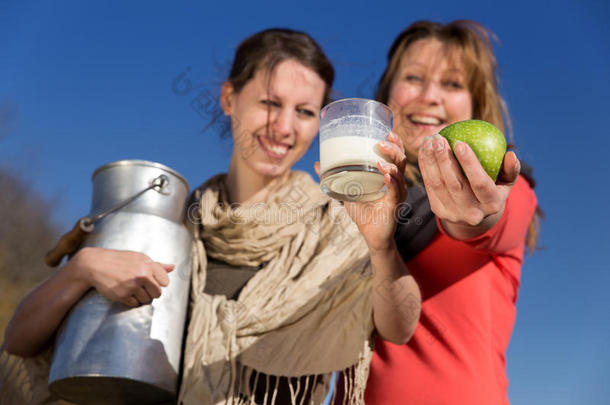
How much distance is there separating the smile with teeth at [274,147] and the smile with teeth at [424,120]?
56 cm

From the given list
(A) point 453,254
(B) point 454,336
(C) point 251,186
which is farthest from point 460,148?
(C) point 251,186

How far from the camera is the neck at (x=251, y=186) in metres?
2.33

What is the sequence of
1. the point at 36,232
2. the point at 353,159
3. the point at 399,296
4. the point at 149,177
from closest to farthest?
the point at 353,159, the point at 399,296, the point at 149,177, the point at 36,232

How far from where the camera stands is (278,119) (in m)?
2.26

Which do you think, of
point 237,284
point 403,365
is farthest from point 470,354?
point 237,284

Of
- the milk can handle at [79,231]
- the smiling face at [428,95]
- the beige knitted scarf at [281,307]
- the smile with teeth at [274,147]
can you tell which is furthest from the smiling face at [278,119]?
the milk can handle at [79,231]

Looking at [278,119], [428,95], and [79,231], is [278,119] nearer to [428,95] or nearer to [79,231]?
[428,95]

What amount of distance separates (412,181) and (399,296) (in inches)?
26.5

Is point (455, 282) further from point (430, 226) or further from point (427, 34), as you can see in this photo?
point (427, 34)

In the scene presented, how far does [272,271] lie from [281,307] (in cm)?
20

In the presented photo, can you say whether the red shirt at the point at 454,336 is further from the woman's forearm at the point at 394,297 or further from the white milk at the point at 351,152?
the white milk at the point at 351,152

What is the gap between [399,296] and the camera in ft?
5.18

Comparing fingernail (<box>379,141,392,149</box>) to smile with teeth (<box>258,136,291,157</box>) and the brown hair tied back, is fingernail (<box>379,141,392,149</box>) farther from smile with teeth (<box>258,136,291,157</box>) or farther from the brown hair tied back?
the brown hair tied back

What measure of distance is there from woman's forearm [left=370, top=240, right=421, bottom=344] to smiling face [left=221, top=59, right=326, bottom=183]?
0.88 meters
